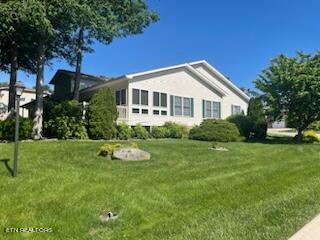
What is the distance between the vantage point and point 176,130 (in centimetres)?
2288

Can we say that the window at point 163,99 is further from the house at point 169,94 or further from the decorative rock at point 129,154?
the decorative rock at point 129,154

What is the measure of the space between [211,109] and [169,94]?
14.3ft

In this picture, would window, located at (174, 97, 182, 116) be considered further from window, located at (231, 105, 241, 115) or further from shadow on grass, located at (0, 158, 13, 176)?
shadow on grass, located at (0, 158, 13, 176)

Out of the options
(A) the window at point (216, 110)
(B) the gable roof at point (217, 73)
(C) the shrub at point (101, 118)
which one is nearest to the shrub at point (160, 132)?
(C) the shrub at point (101, 118)

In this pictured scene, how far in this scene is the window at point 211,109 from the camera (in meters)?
27.5

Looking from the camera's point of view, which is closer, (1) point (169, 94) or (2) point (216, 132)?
(2) point (216, 132)

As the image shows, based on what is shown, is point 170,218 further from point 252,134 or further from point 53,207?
point 252,134

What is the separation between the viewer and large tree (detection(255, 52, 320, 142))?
21.4 metres

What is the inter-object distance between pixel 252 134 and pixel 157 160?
15.9 metres

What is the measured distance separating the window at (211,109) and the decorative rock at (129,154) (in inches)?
616

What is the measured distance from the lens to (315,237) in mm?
5039

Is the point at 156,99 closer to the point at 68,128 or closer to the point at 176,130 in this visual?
the point at 176,130

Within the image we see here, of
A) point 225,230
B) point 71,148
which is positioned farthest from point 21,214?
point 71,148

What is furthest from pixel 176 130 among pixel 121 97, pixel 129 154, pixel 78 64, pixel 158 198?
pixel 158 198
